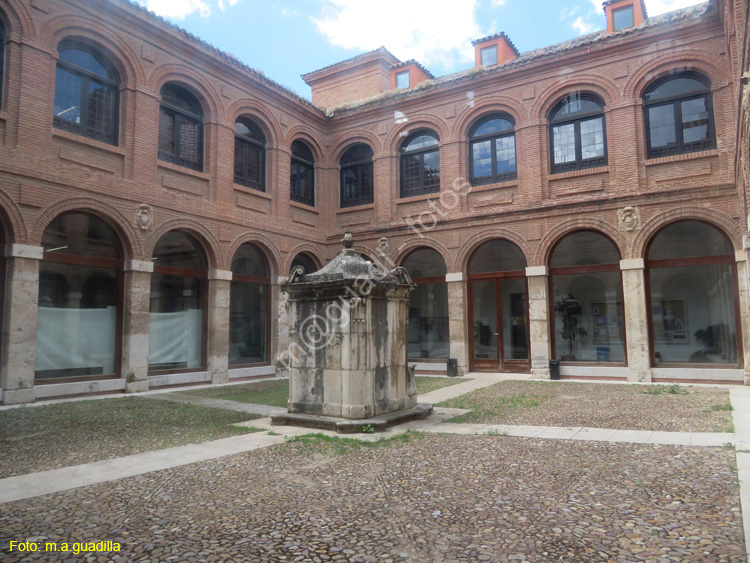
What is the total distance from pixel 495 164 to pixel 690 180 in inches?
209

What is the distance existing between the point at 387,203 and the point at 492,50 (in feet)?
23.4

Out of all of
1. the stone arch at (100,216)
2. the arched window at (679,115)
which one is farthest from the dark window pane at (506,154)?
the stone arch at (100,216)

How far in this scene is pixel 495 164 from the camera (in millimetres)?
16047

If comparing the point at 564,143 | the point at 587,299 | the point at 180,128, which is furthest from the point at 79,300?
the point at 564,143

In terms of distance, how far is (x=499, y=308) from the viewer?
15562 mm

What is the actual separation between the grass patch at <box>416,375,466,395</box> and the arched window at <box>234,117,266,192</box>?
7.85 metres

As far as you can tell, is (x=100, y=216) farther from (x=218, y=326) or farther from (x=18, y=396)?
(x=18, y=396)

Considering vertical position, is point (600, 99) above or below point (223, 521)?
above

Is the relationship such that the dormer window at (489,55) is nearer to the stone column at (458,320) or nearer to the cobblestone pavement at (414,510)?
the stone column at (458,320)

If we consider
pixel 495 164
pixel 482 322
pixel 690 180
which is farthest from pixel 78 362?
pixel 690 180

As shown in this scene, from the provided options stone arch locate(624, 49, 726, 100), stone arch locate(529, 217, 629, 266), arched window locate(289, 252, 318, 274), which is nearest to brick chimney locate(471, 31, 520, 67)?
stone arch locate(624, 49, 726, 100)

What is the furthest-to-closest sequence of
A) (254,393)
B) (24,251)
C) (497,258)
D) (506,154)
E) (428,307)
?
1. (428,307)
2. (506,154)
3. (497,258)
4. (254,393)
5. (24,251)

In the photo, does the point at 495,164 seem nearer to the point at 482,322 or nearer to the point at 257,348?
the point at 482,322

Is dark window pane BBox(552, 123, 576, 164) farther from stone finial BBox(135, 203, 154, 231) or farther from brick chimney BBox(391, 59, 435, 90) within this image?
stone finial BBox(135, 203, 154, 231)
